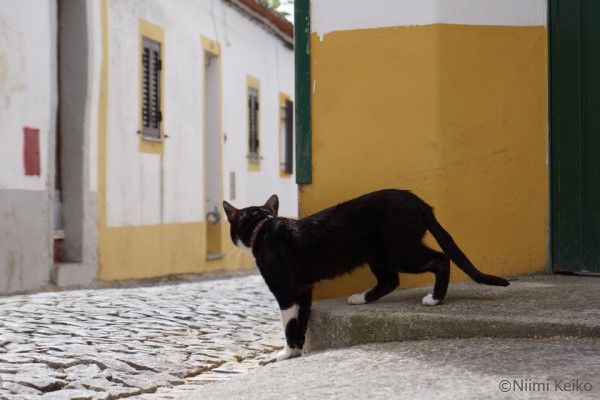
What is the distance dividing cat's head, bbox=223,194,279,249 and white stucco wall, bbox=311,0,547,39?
1132mm

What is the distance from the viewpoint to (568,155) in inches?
255

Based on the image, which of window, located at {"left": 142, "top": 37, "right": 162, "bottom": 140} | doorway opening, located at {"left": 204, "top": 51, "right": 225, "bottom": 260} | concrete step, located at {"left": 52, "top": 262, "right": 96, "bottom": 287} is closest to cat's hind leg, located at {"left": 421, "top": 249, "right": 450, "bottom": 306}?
concrete step, located at {"left": 52, "top": 262, "right": 96, "bottom": 287}

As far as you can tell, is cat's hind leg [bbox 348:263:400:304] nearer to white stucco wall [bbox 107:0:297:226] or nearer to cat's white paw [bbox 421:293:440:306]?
cat's white paw [bbox 421:293:440:306]

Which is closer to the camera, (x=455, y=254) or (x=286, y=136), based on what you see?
(x=455, y=254)

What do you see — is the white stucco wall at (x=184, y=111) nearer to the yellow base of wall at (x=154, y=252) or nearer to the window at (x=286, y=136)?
the yellow base of wall at (x=154, y=252)

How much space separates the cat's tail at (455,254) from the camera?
A: 5.54 m

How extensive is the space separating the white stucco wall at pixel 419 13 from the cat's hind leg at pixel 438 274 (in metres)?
1.49

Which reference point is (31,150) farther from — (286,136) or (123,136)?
(286,136)

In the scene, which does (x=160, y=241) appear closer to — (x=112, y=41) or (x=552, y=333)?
(x=112, y=41)

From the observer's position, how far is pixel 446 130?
6.29 metres

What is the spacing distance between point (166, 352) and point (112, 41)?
784 centimetres

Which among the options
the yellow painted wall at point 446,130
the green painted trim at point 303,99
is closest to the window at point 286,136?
the green painted trim at point 303,99

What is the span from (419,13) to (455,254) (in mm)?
1567

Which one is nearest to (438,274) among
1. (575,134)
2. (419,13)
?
(575,134)
